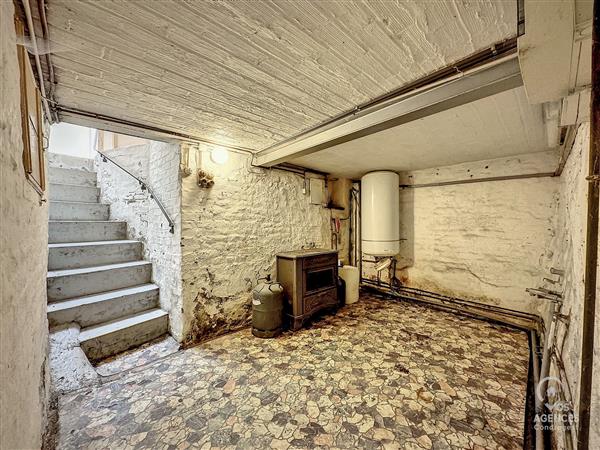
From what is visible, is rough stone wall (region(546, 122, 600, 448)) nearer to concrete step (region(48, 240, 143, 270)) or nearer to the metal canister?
the metal canister

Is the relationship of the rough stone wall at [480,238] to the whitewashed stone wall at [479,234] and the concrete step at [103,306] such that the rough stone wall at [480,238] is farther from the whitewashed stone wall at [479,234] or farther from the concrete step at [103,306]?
the concrete step at [103,306]

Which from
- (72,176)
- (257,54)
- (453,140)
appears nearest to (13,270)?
(257,54)

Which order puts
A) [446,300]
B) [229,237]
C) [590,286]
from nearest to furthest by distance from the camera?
[590,286], [229,237], [446,300]

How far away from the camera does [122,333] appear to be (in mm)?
2211

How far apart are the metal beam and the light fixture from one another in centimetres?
91

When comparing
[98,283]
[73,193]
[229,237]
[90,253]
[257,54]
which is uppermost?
[257,54]

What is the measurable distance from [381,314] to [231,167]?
2740 millimetres

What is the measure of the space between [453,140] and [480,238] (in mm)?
1515

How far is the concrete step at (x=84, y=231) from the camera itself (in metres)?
2.68

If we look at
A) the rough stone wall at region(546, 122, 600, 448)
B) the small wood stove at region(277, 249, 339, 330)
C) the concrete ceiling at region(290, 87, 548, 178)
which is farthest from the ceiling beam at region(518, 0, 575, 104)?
the small wood stove at region(277, 249, 339, 330)

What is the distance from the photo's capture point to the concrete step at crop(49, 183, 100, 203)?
3.13m

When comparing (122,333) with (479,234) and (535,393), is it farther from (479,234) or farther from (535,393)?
(479,234)

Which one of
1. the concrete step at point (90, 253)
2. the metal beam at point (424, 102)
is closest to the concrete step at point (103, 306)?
the concrete step at point (90, 253)

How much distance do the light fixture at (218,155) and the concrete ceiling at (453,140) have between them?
1.08 metres
